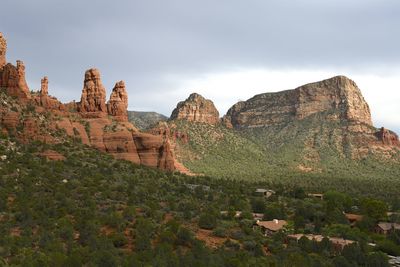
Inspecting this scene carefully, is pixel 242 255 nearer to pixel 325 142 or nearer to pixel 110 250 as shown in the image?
pixel 110 250

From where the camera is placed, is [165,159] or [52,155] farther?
[165,159]

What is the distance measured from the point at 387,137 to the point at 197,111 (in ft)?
206

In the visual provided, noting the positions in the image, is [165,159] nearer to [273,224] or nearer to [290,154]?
[273,224]

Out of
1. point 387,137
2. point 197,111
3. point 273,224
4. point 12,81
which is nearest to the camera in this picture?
point 273,224

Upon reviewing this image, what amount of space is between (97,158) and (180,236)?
31.0 meters

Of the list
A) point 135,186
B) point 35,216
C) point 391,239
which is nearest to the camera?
point 35,216

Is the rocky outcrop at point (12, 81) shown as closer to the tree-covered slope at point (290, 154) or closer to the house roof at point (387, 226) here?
the house roof at point (387, 226)

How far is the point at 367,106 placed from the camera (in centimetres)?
18100

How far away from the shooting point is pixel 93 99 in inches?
3433

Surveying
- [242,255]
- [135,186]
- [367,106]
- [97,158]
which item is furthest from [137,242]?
[367,106]

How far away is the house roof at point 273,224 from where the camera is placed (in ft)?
168

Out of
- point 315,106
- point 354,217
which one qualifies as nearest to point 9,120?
point 354,217

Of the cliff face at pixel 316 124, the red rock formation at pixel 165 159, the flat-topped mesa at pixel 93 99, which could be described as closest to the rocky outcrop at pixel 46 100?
the flat-topped mesa at pixel 93 99

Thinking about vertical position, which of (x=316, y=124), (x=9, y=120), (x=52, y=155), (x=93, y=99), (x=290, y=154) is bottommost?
(x=52, y=155)
